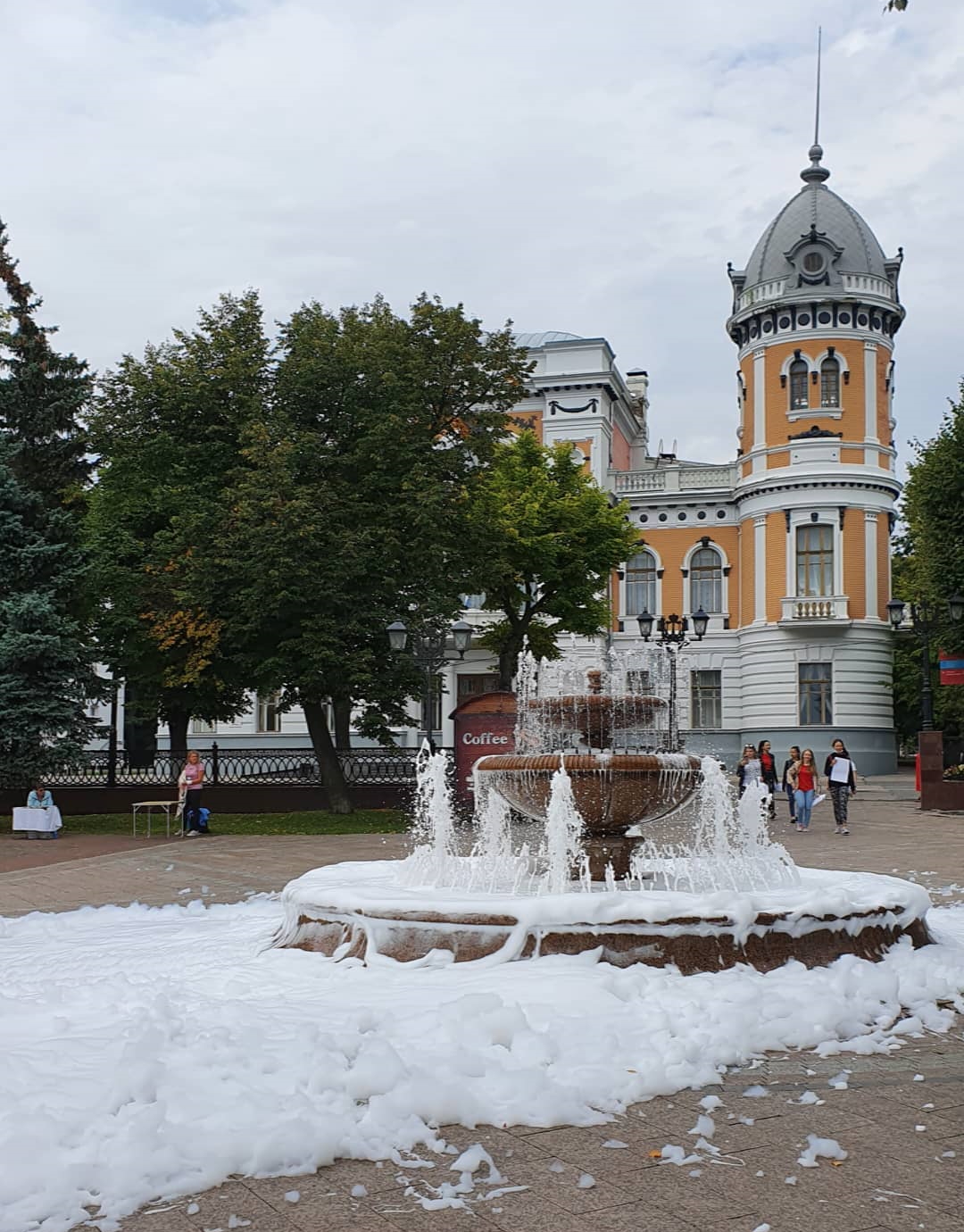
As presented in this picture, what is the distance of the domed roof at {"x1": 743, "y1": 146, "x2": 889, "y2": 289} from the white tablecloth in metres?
31.7

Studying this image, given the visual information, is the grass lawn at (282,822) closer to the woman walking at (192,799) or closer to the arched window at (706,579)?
the woman walking at (192,799)

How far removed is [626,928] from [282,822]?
18974 millimetres

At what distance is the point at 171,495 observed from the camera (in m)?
25.7

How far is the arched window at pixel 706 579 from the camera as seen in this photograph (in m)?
47.8

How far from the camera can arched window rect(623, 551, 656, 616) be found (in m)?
48.9

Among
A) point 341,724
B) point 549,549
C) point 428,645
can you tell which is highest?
point 549,549

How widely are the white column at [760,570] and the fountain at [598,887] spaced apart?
3342cm

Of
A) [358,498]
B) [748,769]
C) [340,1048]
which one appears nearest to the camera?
[340,1048]

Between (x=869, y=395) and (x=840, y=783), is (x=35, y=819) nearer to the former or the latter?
(x=840, y=783)

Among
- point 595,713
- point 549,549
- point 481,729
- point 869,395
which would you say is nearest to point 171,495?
point 481,729

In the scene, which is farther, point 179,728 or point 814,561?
point 814,561

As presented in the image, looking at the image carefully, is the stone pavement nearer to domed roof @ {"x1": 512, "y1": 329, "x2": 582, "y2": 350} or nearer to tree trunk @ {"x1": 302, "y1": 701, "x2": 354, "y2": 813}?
tree trunk @ {"x1": 302, "y1": 701, "x2": 354, "y2": 813}

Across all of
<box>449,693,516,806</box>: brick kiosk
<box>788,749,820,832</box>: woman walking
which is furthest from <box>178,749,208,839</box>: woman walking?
<box>788,749,820,832</box>: woman walking

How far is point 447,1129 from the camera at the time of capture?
523 centimetres
